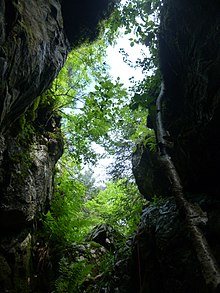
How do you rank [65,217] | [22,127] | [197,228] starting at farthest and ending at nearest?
[65,217], [22,127], [197,228]

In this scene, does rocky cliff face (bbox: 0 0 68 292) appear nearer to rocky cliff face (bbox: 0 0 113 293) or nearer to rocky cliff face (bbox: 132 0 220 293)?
rocky cliff face (bbox: 0 0 113 293)

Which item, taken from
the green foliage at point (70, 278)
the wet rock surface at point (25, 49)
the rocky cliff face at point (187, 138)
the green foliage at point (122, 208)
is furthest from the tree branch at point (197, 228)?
the green foliage at point (122, 208)

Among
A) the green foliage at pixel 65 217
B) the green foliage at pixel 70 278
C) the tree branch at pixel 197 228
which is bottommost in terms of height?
the tree branch at pixel 197 228

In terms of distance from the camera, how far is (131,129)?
11312 mm

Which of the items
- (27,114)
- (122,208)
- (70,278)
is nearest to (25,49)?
(27,114)

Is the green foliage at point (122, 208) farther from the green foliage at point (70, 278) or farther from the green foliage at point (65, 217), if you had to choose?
the green foliage at point (70, 278)

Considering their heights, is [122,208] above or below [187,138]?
above

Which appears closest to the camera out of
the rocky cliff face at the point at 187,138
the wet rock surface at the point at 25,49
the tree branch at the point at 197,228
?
the tree branch at the point at 197,228

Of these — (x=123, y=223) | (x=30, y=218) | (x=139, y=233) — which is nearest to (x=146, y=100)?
(x=139, y=233)

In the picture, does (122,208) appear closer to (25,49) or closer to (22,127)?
(22,127)

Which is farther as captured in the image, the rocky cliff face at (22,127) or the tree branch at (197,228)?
the rocky cliff face at (22,127)

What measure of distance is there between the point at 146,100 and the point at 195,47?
175 centimetres

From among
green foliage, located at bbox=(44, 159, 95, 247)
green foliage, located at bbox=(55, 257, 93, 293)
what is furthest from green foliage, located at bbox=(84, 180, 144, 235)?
green foliage, located at bbox=(55, 257, 93, 293)

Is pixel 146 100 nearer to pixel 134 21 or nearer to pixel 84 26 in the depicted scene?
pixel 134 21
